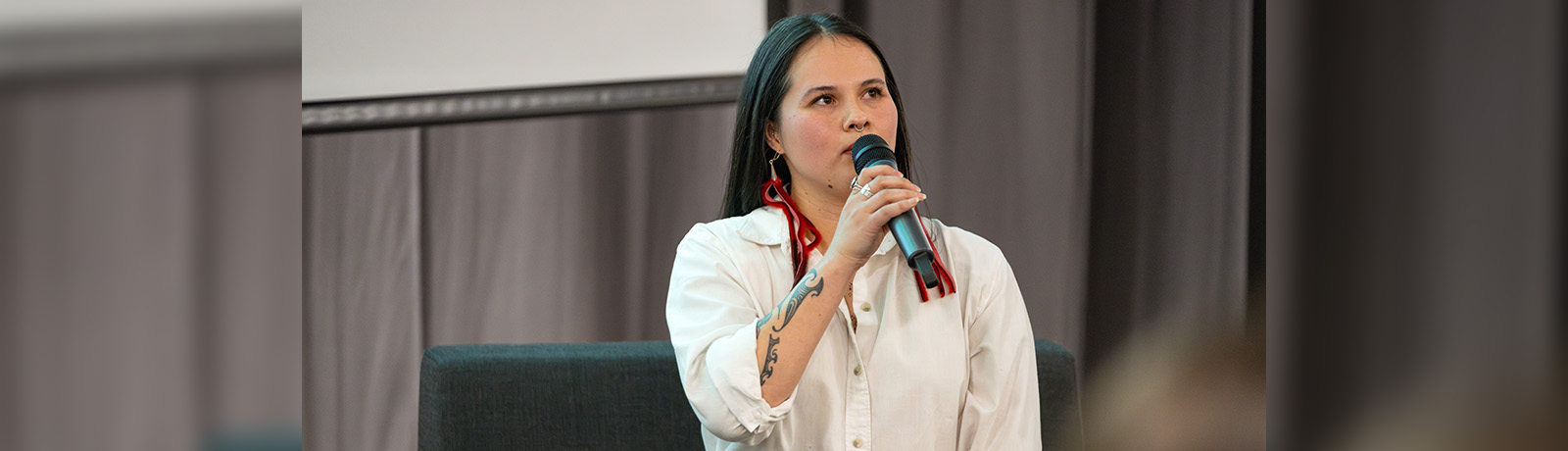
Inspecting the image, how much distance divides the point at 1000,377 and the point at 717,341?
1.12 feet

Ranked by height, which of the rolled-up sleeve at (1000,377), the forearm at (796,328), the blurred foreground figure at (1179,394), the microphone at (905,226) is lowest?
the blurred foreground figure at (1179,394)

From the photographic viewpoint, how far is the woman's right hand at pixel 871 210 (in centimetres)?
119

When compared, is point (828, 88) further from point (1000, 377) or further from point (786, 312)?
point (1000, 377)

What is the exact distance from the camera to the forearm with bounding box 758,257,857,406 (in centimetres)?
122

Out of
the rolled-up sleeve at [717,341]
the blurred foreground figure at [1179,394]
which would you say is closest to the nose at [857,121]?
the rolled-up sleeve at [717,341]

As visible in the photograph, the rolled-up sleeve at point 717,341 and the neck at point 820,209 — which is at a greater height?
the neck at point 820,209

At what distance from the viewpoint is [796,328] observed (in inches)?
48.0

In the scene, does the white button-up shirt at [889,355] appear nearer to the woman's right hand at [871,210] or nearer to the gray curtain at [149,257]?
the woman's right hand at [871,210]

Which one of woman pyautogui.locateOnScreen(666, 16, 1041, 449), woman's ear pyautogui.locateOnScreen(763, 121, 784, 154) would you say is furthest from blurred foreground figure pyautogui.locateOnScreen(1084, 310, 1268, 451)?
woman's ear pyautogui.locateOnScreen(763, 121, 784, 154)

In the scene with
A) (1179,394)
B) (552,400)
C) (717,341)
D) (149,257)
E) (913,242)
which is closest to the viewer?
(149,257)

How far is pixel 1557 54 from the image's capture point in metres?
2.13

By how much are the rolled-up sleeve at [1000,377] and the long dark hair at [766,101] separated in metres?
0.20

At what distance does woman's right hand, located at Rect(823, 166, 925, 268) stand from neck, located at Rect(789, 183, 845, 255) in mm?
195

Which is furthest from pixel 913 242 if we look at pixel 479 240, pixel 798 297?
pixel 479 240
